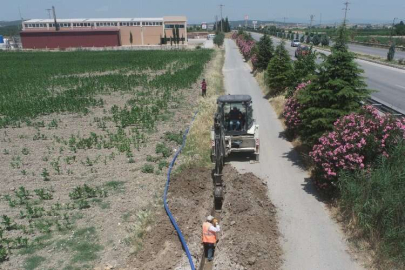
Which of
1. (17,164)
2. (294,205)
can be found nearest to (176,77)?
(17,164)

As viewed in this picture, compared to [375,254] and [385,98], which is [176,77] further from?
[375,254]

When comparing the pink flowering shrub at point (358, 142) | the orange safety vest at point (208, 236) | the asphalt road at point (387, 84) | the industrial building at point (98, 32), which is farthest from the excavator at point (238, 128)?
the industrial building at point (98, 32)

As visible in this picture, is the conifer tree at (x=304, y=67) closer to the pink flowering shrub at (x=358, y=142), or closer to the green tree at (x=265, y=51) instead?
the pink flowering shrub at (x=358, y=142)

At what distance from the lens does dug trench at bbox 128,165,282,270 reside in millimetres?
8102

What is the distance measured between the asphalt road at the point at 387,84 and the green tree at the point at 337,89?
16.3ft

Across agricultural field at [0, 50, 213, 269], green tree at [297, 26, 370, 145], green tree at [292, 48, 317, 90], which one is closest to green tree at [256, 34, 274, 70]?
agricultural field at [0, 50, 213, 269]

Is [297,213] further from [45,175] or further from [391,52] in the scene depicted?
[391,52]

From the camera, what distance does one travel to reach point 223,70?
136 feet

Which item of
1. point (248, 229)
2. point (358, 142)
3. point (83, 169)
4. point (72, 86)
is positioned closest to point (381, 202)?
point (358, 142)

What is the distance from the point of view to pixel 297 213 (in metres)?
10.2

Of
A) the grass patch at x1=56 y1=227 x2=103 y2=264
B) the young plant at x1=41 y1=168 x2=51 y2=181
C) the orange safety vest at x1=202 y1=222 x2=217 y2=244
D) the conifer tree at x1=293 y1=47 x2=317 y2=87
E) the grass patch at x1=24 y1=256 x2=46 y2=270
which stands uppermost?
the conifer tree at x1=293 y1=47 x2=317 y2=87

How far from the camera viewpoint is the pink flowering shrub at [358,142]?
32.3 ft

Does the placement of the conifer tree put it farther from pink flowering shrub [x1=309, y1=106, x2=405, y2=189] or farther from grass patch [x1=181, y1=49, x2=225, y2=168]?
pink flowering shrub [x1=309, y1=106, x2=405, y2=189]

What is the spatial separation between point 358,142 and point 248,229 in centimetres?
424
